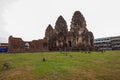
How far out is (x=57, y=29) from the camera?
73.6 metres

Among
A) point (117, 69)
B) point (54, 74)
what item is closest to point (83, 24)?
point (117, 69)

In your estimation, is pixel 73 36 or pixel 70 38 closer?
pixel 73 36

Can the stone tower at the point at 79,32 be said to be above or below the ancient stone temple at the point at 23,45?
above

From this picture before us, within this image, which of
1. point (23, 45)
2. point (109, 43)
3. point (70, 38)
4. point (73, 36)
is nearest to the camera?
point (23, 45)

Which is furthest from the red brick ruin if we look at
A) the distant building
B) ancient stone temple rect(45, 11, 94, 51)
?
the distant building

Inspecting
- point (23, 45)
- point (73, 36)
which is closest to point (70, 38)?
point (73, 36)

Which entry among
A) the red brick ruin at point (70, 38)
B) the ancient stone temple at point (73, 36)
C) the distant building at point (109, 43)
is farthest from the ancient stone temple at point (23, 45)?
the distant building at point (109, 43)

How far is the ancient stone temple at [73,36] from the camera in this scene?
225 feet

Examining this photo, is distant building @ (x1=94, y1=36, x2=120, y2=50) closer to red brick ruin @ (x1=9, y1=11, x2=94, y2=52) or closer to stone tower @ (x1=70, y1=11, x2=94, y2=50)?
red brick ruin @ (x1=9, y1=11, x2=94, y2=52)

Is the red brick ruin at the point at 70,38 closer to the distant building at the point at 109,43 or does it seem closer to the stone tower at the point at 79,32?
the stone tower at the point at 79,32

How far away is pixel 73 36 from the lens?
69250mm

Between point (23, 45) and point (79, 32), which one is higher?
point (79, 32)

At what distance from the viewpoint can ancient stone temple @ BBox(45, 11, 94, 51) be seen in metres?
68.4

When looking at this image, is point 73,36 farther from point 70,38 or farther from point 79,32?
point 79,32
